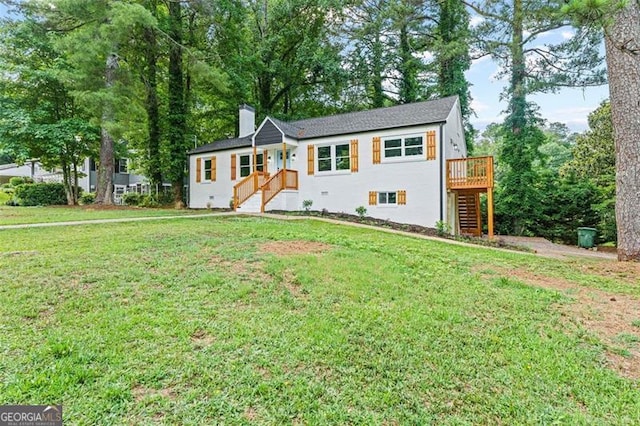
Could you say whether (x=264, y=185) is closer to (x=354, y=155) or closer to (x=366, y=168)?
(x=354, y=155)

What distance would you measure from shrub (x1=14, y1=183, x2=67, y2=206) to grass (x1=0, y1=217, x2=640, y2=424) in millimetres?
18450

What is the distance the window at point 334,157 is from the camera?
14703mm

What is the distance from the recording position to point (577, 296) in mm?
4961

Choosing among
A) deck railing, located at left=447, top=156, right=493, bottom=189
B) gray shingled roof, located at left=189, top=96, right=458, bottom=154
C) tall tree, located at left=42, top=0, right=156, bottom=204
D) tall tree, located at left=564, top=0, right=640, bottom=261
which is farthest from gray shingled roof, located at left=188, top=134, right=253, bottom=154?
tall tree, located at left=564, top=0, right=640, bottom=261

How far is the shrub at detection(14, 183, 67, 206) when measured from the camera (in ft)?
64.2

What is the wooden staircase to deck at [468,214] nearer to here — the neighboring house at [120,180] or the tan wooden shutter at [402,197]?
the tan wooden shutter at [402,197]

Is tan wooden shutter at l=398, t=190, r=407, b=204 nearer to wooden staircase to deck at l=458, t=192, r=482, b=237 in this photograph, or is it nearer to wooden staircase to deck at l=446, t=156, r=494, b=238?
wooden staircase to deck at l=446, t=156, r=494, b=238

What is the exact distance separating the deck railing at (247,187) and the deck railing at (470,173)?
8129mm

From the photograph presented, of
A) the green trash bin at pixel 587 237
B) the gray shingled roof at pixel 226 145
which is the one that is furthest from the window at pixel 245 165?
the green trash bin at pixel 587 237

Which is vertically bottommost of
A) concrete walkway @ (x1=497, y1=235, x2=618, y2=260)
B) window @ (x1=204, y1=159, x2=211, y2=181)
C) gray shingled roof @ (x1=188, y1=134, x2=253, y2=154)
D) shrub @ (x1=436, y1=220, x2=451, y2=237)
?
concrete walkway @ (x1=497, y1=235, x2=618, y2=260)

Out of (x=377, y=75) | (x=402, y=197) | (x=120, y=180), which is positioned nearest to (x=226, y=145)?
(x=402, y=197)

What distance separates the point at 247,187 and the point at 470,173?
31.3ft

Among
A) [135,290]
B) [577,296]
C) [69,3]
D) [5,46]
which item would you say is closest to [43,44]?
[5,46]

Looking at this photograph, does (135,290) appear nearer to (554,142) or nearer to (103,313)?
(103,313)
